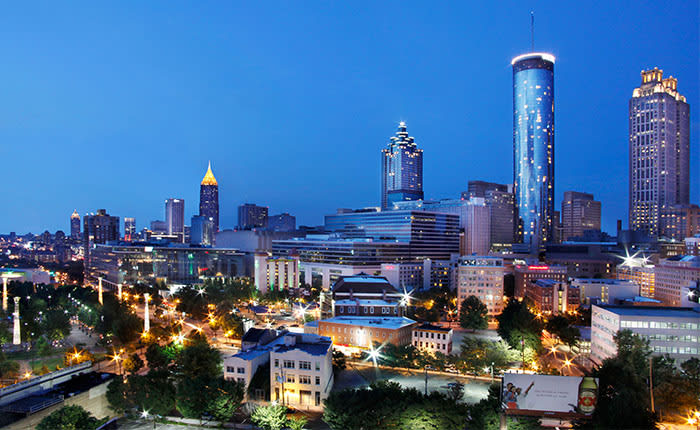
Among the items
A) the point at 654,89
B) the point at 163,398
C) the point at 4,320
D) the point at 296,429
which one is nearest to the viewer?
the point at 296,429

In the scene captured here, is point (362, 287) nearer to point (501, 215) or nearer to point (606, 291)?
point (606, 291)

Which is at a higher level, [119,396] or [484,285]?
[484,285]

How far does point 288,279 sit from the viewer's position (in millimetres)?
85250

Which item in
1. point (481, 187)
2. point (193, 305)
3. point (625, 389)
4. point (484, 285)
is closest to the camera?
point (625, 389)

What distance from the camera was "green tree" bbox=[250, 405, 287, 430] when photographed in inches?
1040

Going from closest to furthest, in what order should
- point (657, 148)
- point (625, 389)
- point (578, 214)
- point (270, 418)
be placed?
point (625, 389) < point (270, 418) < point (657, 148) < point (578, 214)

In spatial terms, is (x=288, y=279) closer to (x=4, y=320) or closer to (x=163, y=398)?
(x=4, y=320)

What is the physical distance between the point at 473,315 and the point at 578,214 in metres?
152

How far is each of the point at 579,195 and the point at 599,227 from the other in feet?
53.9

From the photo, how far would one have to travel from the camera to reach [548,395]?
88.3 feet

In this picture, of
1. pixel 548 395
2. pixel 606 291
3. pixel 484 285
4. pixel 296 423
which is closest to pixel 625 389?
pixel 548 395

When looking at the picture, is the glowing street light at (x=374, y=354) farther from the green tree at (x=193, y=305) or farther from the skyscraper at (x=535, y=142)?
the skyscraper at (x=535, y=142)

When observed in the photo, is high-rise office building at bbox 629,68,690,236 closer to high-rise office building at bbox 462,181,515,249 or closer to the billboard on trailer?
high-rise office building at bbox 462,181,515,249

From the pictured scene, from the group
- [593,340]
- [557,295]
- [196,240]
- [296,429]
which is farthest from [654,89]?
[196,240]
